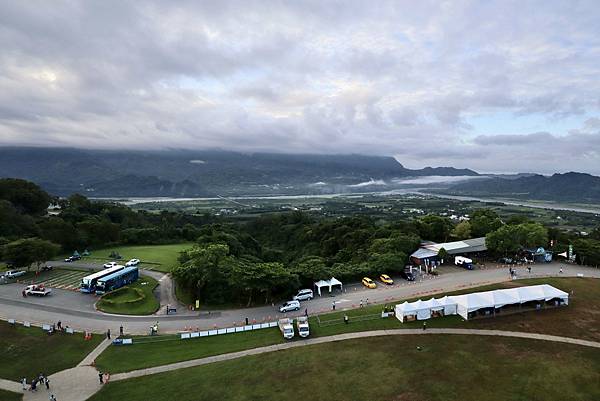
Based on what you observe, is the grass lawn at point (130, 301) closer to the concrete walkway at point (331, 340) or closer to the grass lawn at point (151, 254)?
the grass lawn at point (151, 254)

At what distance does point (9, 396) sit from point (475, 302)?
117 ft

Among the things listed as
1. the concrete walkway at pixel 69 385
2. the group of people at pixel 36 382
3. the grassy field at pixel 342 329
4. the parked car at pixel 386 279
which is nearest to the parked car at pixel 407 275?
the parked car at pixel 386 279

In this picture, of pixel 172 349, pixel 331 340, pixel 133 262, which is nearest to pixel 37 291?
pixel 133 262

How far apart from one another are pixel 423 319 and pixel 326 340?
364 inches

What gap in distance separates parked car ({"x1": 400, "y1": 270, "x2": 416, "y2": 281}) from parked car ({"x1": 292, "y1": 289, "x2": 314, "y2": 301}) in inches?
503

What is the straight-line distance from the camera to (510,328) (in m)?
30.1

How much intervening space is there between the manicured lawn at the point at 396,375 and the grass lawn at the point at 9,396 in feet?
16.3

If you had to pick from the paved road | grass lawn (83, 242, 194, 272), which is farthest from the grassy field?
grass lawn (83, 242, 194, 272)

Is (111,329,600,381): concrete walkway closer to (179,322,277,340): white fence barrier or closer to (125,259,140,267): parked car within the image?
(179,322,277,340): white fence barrier

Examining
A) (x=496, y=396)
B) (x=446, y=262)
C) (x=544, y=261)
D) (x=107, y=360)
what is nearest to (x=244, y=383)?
(x=107, y=360)

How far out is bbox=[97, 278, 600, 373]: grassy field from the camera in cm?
2820

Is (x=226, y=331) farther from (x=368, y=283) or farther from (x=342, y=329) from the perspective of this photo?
(x=368, y=283)

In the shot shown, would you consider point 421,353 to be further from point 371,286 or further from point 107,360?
point 107,360

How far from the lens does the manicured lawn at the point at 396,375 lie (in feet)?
73.1
